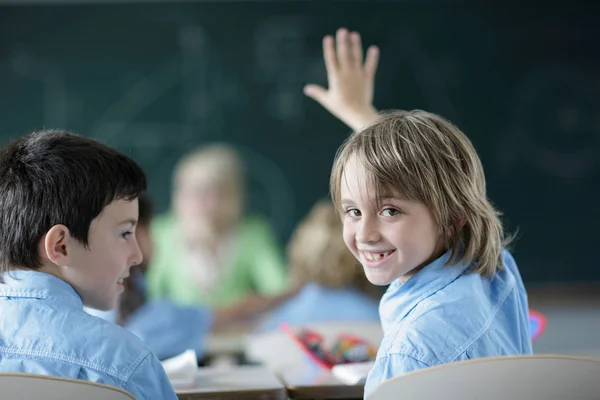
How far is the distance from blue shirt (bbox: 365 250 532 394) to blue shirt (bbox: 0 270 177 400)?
1.28ft

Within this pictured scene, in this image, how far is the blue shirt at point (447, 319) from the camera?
1.35 m

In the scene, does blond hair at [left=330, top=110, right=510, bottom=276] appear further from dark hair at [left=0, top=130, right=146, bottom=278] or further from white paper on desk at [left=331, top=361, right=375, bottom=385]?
dark hair at [left=0, top=130, right=146, bottom=278]

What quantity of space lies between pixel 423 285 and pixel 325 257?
182cm

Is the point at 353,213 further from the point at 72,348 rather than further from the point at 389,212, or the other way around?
the point at 72,348

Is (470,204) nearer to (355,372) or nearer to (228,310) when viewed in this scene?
(355,372)

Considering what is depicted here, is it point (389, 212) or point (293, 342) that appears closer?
point (389, 212)

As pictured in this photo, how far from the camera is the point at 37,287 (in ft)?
4.83

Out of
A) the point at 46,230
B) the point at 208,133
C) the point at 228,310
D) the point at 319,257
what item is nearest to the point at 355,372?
the point at 46,230

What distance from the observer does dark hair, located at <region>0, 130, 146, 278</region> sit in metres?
1.53

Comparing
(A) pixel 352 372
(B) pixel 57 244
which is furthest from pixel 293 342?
(B) pixel 57 244

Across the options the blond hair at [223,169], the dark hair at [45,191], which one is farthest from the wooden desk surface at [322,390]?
the blond hair at [223,169]

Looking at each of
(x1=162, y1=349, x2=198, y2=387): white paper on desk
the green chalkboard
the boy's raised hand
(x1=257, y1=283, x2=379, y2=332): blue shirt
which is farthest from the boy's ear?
the green chalkboard

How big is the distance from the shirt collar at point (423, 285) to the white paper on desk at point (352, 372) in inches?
8.2

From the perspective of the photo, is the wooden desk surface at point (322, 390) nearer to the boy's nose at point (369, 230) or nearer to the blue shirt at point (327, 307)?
the boy's nose at point (369, 230)
